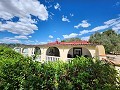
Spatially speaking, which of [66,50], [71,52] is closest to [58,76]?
[66,50]

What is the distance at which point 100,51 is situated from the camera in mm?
16312

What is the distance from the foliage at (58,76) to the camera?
3965 mm

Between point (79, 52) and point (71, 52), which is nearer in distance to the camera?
point (79, 52)

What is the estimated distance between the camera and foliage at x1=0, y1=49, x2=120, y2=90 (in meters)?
3.96

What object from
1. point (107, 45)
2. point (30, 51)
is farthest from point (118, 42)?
point (30, 51)

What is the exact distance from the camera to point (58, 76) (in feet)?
13.8

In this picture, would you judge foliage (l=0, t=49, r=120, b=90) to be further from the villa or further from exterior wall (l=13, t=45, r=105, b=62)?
the villa

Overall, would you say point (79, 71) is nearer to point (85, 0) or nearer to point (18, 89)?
point (18, 89)

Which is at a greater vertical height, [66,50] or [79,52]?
[66,50]

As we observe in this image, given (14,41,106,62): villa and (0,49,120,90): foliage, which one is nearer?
(0,49,120,90): foliage

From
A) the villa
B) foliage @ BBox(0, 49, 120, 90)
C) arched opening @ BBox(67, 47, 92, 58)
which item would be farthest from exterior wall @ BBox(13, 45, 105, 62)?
foliage @ BBox(0, 49, 120, 90)

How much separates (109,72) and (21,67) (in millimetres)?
2618

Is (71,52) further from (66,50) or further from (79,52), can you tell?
(66,50)

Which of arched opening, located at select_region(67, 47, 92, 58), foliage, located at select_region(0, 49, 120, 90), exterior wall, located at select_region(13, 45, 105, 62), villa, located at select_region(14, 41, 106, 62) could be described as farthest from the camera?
arched opening, located at select_region(67, 47, 92, 58)
